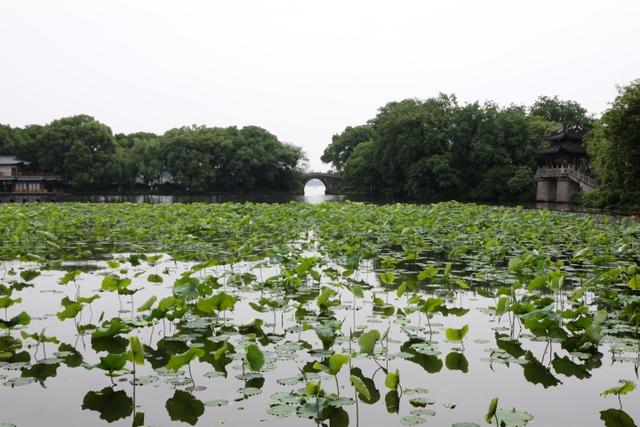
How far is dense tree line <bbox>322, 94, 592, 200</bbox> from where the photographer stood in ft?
140

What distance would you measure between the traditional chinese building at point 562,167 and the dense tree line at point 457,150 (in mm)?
888

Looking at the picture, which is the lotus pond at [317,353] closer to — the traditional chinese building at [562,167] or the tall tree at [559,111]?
the traditional chinese building at [562,167]

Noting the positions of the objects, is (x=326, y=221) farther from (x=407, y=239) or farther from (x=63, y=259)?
(x=63, y=259)

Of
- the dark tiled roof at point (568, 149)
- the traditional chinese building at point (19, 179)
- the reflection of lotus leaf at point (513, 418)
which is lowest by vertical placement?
the reflection of lotus leaf at point (513, 418)

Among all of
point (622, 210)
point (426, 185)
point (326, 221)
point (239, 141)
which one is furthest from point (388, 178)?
point (326, 221)

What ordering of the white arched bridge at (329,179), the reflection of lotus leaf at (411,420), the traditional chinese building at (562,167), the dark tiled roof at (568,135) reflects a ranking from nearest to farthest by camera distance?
the reflection of lotus leaf at (411,420), the traditional chinese building at (562,167), the dark tiled roof at (568,135), the white arched bridge at (329,179)

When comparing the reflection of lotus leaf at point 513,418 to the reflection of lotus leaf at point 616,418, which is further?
the reflection of lotus leaf at point 616,418

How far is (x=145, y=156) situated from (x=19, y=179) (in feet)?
38.5

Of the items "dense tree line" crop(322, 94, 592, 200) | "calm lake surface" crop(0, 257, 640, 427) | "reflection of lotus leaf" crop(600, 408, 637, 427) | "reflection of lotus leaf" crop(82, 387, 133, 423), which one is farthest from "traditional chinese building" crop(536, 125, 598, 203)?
"reflection of lotus leaf" crop(82, 387, 133, 423)

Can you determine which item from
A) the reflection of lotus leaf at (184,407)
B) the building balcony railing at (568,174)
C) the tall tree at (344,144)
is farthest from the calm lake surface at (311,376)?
the tall tree at (344,144)

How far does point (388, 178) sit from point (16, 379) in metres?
48.4

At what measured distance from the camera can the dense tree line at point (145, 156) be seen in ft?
185

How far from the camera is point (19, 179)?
178 feet

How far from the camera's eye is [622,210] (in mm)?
26031
